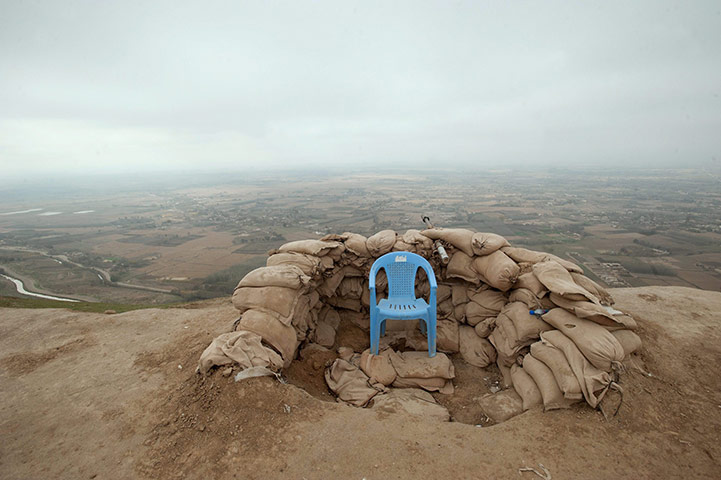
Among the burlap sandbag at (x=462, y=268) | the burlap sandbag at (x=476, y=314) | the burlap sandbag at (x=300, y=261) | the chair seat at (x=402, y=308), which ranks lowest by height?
the burlap sandbag at (x=476, y=314)

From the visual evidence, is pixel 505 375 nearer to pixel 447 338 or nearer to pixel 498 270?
pixel 447 338

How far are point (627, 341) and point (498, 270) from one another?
1690mm

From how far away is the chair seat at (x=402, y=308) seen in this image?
13.8ft

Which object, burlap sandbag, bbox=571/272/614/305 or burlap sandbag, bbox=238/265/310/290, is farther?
burlap sandbag, bbox=571/272/614/305

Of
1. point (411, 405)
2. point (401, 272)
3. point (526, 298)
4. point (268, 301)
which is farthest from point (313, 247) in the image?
point (526, 298)

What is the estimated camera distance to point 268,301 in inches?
161

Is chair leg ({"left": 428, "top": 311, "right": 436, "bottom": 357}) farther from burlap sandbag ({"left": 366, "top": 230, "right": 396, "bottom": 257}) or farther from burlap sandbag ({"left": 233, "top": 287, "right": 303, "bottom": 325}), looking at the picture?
burlap sandbag ({"left": 233, "top": 287, "right": 303, "bottom": 325})

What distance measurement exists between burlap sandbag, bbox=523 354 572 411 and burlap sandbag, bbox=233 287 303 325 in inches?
126

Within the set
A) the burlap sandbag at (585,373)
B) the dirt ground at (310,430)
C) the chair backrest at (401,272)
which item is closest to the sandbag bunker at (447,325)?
the burlap sandbag at (585,373)

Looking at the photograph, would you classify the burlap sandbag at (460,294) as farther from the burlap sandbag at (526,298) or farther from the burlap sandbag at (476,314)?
the burlap sandbag at (526,298)

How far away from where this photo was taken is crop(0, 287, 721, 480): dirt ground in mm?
2371

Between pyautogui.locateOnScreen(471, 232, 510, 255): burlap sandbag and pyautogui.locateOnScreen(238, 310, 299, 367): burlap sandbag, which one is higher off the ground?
pyautogui.locateOnScreen(471, 232, 510, 255): burlap sandbag

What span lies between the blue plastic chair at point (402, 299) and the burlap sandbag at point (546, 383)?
1274mm

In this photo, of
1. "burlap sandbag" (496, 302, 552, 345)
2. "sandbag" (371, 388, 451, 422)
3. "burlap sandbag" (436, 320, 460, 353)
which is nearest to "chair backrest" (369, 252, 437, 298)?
"burlap sandbag" (436, 320, 460, 353)
